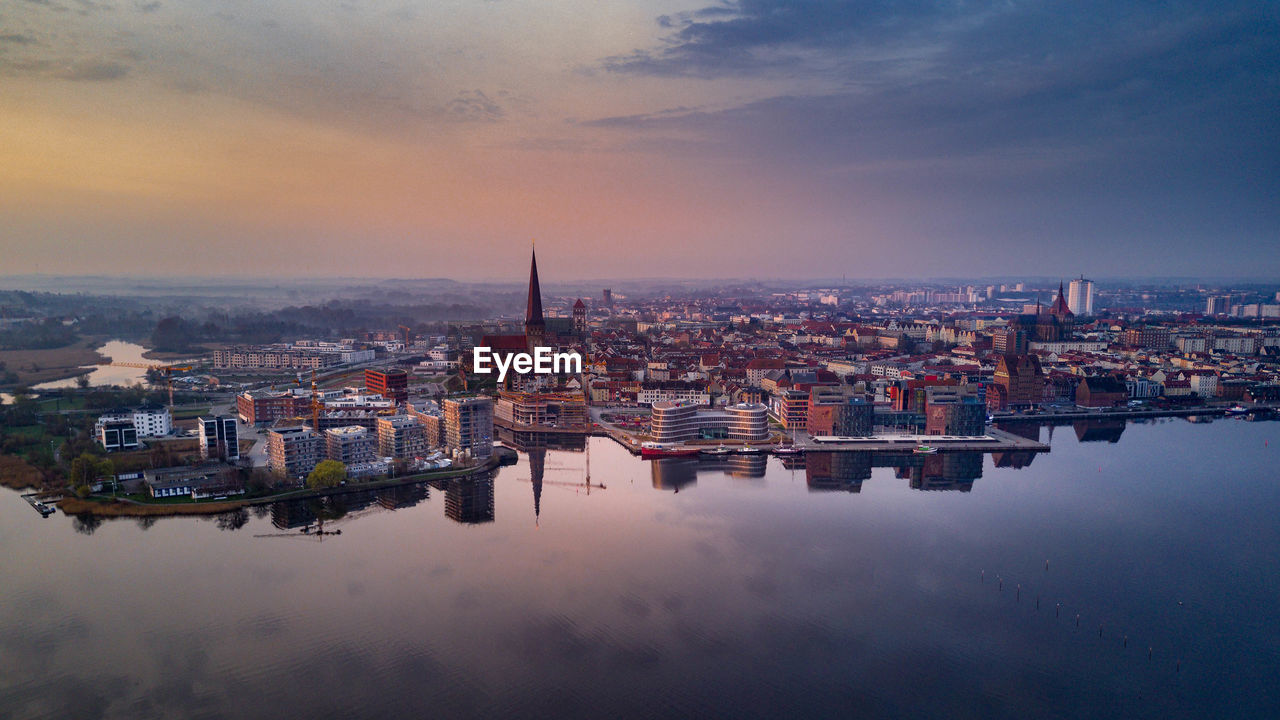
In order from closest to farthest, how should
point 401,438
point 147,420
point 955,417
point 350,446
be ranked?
point 350,446, point 401,438, point 147,420, point 955,417

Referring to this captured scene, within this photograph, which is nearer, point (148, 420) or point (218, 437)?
point (218, 437)

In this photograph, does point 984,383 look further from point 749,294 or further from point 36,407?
point 749,294

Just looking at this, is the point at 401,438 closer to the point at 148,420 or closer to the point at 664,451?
the point at 664,451

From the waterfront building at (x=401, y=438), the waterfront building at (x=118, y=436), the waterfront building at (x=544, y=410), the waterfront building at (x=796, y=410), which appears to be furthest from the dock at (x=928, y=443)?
the waterfront building at (x=118, y=436)

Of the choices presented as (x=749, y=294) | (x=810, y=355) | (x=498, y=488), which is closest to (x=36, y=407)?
(x=498, y=488)

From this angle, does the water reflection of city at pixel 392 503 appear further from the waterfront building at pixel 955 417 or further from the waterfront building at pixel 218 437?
the waterfront building at pixel 955 417

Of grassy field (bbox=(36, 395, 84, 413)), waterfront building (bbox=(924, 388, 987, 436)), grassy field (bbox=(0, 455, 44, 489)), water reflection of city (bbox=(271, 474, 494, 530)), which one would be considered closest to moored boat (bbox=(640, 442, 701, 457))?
water reflection of city (bbox=(271, 474, 494, 530))

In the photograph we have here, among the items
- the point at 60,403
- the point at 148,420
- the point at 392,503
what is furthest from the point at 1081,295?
the point at 60,403
